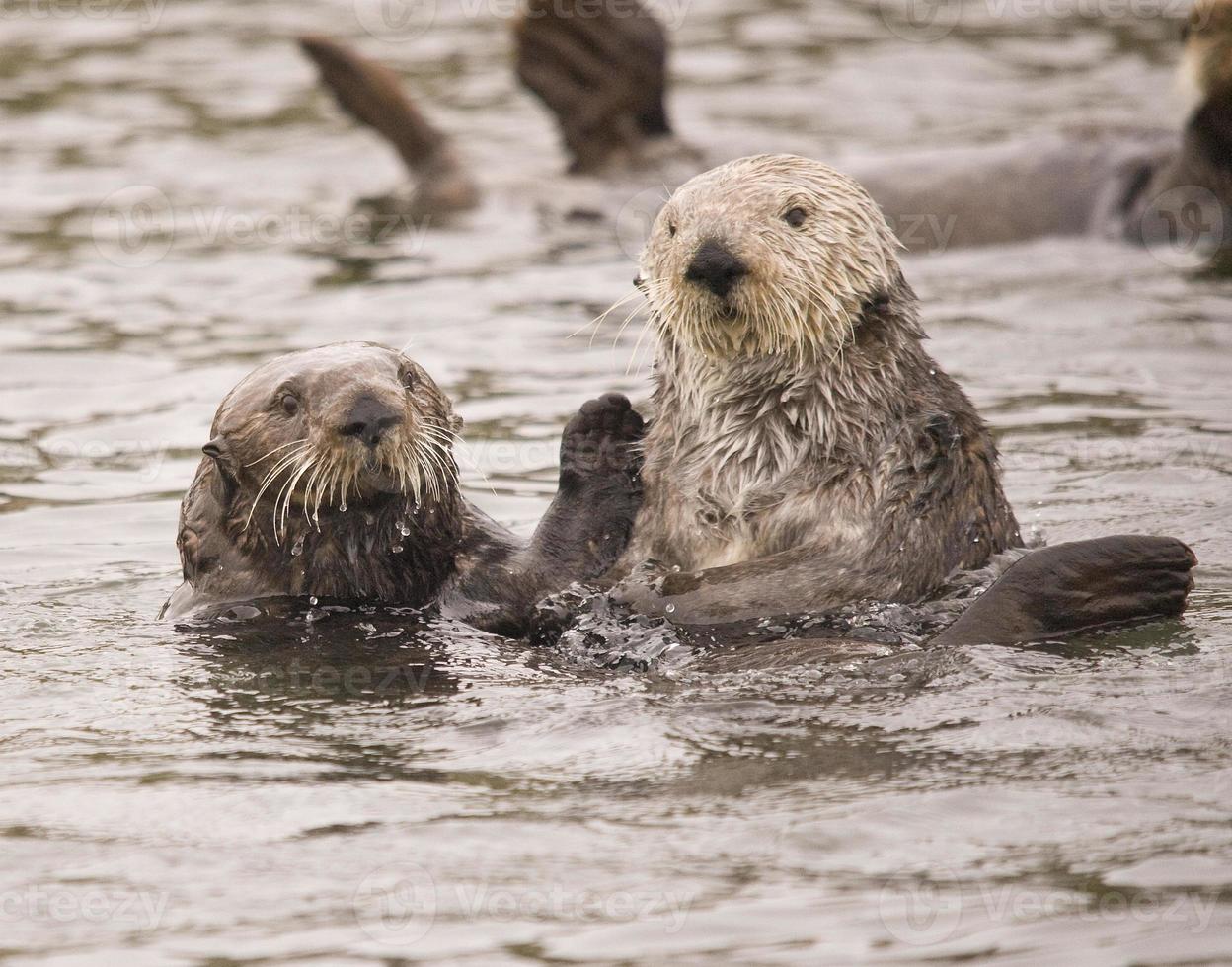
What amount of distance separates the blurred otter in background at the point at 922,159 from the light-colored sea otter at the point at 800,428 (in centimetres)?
486

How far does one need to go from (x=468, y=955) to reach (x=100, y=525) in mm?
3899

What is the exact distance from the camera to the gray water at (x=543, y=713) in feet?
11.5

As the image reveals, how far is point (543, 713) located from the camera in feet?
15.0

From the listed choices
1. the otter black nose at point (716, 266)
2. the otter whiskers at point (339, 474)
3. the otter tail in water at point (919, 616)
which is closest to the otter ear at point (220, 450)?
the otter whiskers at point (339, 474)

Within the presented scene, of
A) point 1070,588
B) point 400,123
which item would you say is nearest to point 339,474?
point 1070,588

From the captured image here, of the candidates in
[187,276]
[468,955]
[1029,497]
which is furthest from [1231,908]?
[187,276]

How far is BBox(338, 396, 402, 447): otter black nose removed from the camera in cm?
488

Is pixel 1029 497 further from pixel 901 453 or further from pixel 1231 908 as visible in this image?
pixel 1231 908

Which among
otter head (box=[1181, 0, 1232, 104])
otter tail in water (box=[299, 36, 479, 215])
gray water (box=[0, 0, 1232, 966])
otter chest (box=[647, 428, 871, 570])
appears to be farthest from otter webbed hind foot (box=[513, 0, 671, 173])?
otter chest (box=[647, 428, 871, 570])

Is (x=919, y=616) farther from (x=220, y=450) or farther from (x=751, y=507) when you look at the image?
(x=220, y=450)

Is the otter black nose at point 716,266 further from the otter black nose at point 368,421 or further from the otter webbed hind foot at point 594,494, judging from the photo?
the otter black nose at point 368,421

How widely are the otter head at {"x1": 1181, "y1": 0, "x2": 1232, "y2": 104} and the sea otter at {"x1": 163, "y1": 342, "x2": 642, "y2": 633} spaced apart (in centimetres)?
509

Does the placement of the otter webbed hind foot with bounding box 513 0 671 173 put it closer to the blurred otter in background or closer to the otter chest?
the blurred otter in background

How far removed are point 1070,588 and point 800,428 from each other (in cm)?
90
